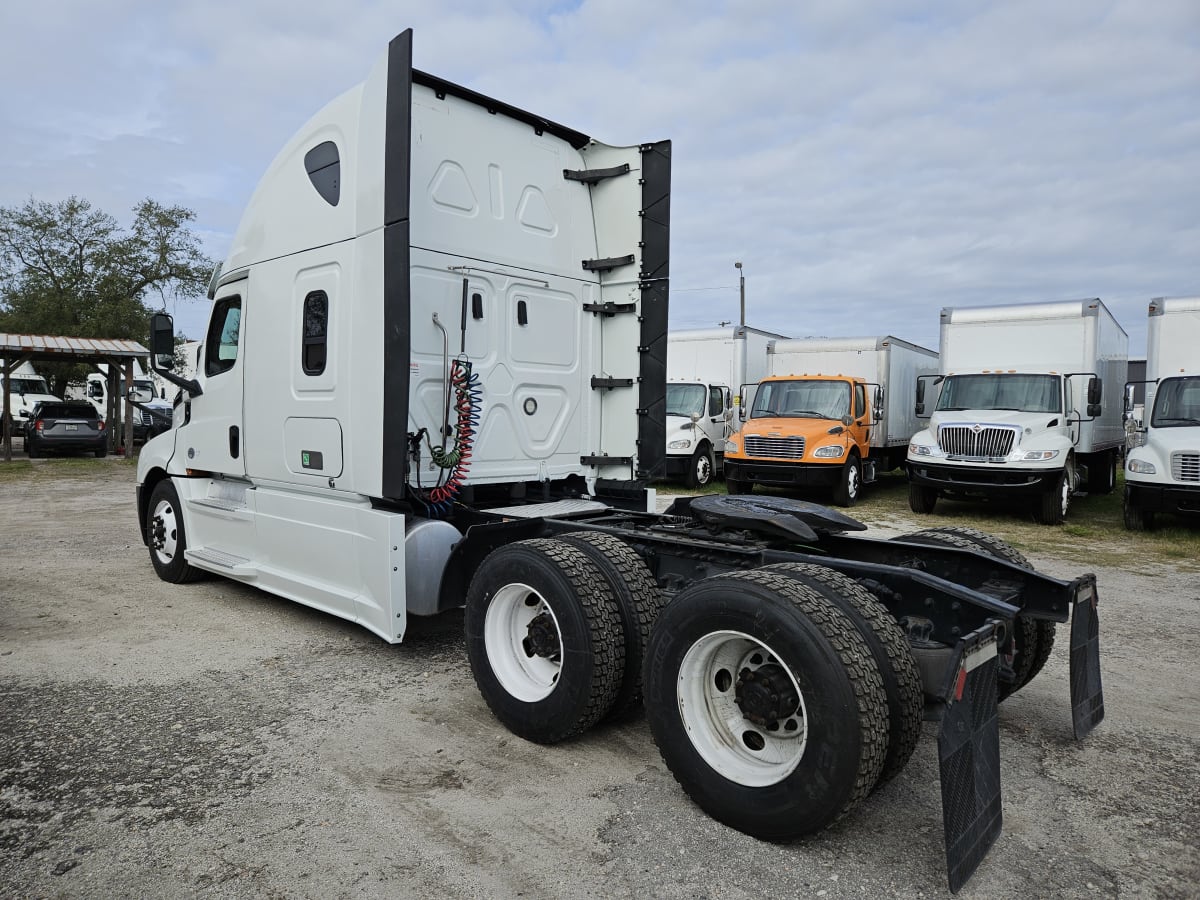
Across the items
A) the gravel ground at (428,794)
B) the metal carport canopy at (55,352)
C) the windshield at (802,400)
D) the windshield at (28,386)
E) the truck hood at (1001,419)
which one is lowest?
the gravel ground at (428,794)

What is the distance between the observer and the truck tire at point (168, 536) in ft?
22.2

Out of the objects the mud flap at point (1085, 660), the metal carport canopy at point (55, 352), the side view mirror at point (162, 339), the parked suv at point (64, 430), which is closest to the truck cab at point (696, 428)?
→ the side view mirror at point (162, 339)

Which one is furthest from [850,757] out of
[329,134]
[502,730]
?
[329,134]

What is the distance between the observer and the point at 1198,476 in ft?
32.2

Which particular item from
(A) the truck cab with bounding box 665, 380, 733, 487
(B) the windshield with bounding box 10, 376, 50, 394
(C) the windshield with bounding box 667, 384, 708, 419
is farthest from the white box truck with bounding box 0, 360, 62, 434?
(A) the truck cab with bounding box 665, 380, 733, 487

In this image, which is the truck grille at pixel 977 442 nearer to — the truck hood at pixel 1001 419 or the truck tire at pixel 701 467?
the truck hood at pixel 1001 419

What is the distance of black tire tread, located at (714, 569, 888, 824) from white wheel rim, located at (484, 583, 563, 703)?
57.9 inches

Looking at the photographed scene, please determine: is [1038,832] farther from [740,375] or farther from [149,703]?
[740,375]

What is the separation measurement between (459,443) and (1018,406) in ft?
33.9

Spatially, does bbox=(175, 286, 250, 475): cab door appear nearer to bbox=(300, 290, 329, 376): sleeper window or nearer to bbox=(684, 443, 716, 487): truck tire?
bbox=(300, 290, 329, 376): sleeper window

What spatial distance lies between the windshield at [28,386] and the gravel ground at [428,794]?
2876cm

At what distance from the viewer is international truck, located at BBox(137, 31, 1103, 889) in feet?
9.47

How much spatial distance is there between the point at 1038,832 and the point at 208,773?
10.7ft

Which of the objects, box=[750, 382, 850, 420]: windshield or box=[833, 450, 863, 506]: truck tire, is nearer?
box=[833, 450, 863, 506]: truck tire
